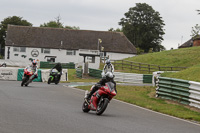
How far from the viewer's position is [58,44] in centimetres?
7794

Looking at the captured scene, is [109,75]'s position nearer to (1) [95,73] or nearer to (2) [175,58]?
(1) [95,73]

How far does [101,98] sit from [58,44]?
220 ft

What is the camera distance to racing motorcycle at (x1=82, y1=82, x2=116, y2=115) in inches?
440

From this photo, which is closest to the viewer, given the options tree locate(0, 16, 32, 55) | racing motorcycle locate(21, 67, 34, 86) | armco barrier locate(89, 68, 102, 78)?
racing motorcycle locate(21, 67, 34, 86)

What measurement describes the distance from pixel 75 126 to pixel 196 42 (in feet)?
274

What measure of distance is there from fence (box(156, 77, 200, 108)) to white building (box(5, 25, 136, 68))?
55.5m

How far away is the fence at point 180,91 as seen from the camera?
50.9 feet

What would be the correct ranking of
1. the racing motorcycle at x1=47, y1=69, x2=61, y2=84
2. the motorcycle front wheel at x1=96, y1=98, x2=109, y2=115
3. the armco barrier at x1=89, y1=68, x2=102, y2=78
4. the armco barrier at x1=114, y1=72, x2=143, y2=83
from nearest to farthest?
the motorcycle front wheel at x1=96, y1=98, x2=109, y2=115 < the racing motorcycle at x1=47, y1=69, x2=61, y2=84 < the armco barrier at x1=114, y1=72, x2=143, y2=83 < the armco barrier at x1=89, y1=68, x2=102, y2=78

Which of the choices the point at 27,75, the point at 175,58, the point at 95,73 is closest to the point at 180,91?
the point at 27,75

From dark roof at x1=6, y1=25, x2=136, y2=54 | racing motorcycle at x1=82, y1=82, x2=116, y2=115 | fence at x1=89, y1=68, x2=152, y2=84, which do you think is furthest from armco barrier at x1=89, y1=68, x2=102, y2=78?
dark roof at x1=6, y1=25, x2=136, y2=54

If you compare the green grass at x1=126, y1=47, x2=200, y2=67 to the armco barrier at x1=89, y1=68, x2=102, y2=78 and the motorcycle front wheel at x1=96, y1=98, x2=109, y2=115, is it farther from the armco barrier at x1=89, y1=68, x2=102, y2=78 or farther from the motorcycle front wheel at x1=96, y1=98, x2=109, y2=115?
the motorcycle front wheel at x1=96, y1=98, x2=109, y2=115

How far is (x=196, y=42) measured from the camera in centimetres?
8875

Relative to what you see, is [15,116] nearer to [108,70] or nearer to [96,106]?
[96,106]

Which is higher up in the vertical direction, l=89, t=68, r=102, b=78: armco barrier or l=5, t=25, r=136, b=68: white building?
l=5, t=25, r=136, b=68: white building
